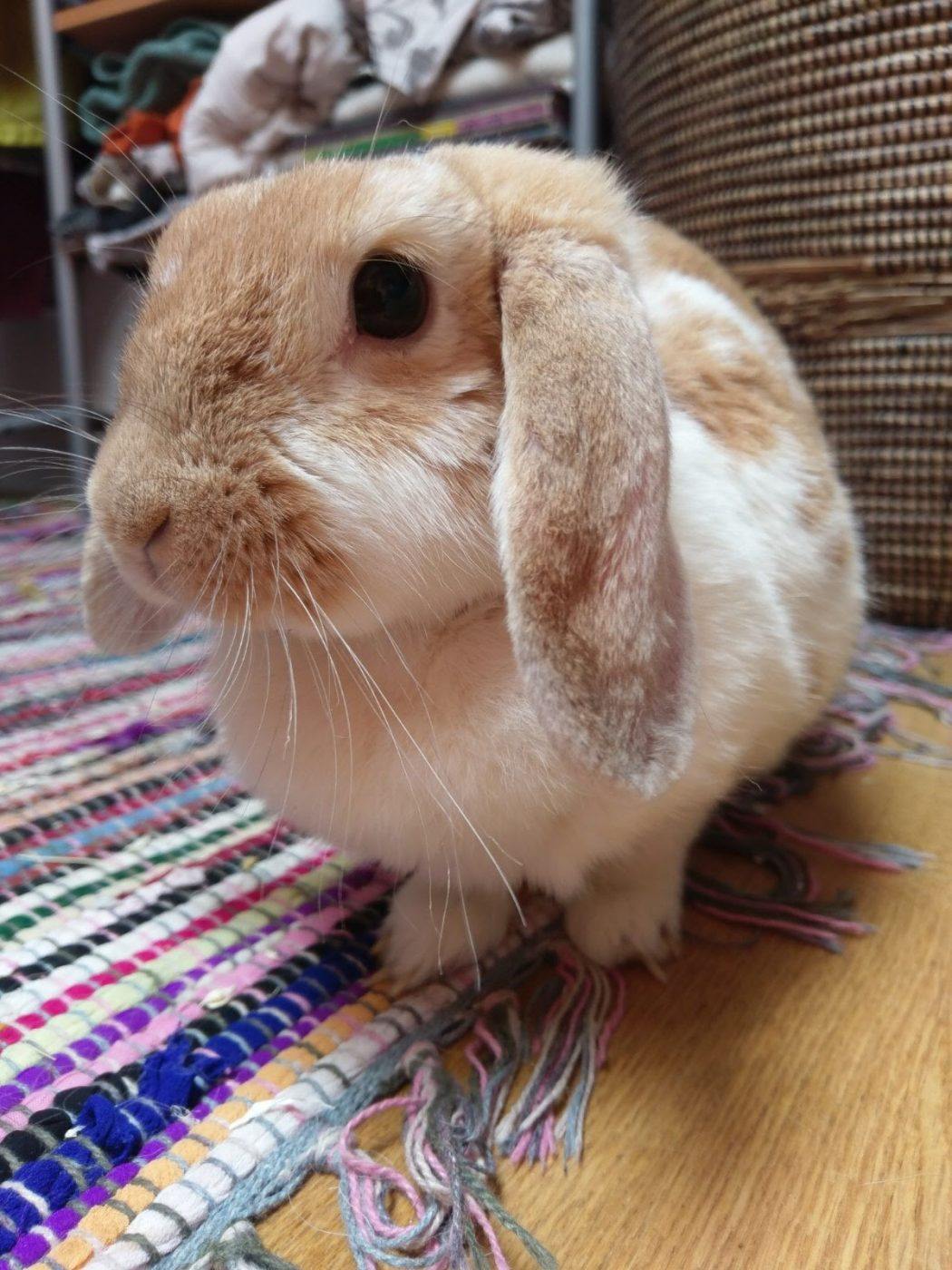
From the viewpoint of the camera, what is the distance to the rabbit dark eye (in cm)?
61

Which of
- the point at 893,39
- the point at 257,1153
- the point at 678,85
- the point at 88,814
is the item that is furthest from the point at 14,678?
the point at 893,39

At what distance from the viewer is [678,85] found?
5.03ft

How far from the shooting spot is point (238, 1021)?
2.41 ft

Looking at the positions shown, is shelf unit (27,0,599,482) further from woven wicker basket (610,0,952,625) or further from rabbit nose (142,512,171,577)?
rabbit nose (142,512,171,577)

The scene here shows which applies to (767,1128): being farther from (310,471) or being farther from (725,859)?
(310,471)

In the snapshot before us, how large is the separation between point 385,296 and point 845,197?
Answer: 109cm

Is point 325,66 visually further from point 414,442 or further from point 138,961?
point 138,961

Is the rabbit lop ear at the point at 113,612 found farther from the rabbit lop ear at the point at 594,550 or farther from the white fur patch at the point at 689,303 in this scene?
the white fur patch at the point at 689,303

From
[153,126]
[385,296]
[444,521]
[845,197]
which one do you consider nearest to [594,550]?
[444,521]

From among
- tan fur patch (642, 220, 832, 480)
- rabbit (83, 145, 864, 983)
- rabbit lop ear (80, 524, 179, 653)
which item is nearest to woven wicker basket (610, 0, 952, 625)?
tan fur patch (642, 220, 832, 480)

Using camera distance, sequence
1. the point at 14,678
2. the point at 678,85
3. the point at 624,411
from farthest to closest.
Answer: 1. the point at 678,85
2. the point at 14,678
3. the point at 624,411

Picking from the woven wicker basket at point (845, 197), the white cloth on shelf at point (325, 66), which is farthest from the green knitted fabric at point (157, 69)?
the woven wicker basket at point (845, 197)

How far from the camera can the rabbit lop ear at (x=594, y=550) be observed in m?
0.56

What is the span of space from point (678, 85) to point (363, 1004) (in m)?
1.49
